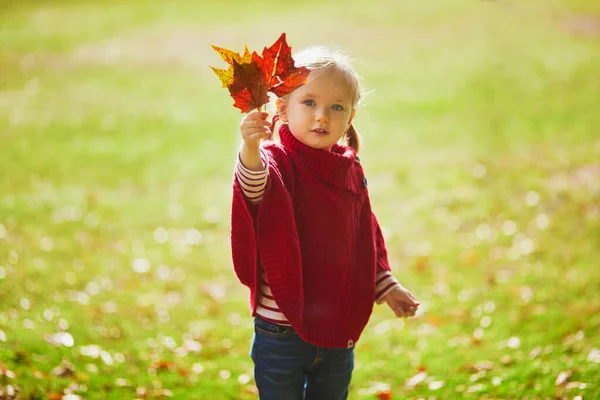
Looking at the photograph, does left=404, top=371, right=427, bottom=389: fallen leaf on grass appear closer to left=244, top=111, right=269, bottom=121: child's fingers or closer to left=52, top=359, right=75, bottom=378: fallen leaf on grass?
left=52, top=359, right=75, bottom=378: fallen leaf on grass

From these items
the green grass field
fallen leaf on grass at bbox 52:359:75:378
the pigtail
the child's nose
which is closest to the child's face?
the child's nose

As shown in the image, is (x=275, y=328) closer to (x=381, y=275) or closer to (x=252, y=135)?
(x=381, y=275)

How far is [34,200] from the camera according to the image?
843cm

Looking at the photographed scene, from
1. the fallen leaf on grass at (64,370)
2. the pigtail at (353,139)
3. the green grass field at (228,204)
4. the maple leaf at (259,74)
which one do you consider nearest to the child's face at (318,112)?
the maple leaf at (259,74)

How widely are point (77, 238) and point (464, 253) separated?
410 centimetres

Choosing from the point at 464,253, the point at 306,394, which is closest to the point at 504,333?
the point at 464,253

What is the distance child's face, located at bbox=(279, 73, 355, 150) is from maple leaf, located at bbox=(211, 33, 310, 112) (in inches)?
6.6

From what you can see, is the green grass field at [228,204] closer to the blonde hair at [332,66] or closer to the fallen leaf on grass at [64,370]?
the fallen leaf on grass at [64,370]

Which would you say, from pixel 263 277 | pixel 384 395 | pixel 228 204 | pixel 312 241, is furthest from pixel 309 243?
pixel 228 204

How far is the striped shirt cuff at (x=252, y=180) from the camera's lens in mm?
2312

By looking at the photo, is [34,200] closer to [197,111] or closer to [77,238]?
[77,238]

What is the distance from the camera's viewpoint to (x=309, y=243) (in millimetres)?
2600

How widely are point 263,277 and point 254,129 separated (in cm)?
65

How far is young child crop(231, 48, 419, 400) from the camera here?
8.09 ft
